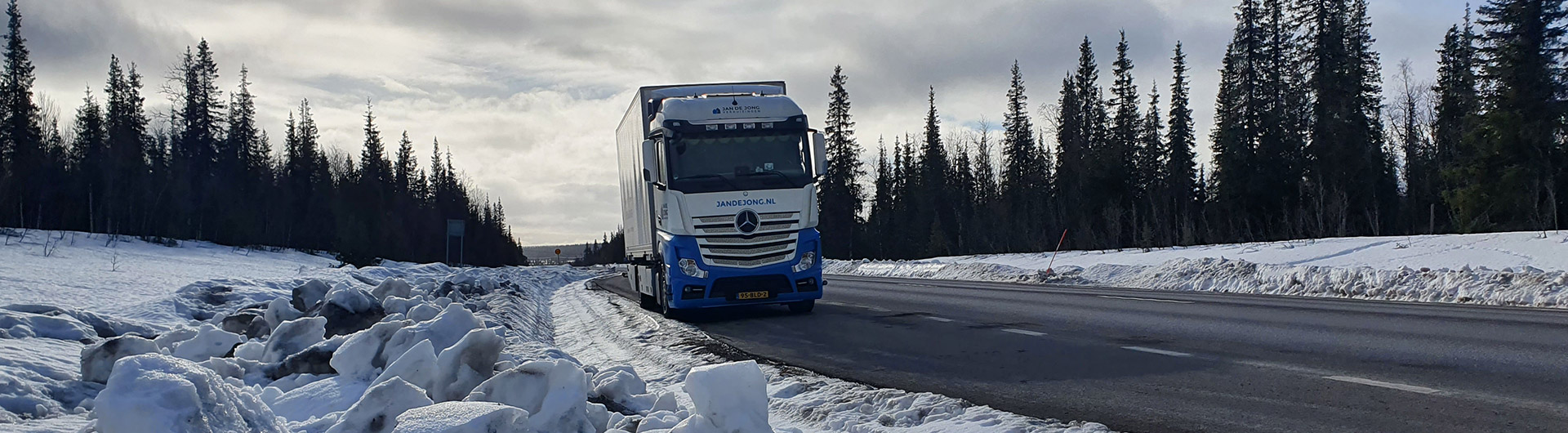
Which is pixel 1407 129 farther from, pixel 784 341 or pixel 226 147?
pixel 226 147

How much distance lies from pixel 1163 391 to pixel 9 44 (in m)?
82.2

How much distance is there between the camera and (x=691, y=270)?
1409cm

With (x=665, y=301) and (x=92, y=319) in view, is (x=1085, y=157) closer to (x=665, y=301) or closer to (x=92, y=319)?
(x=665, y=301)

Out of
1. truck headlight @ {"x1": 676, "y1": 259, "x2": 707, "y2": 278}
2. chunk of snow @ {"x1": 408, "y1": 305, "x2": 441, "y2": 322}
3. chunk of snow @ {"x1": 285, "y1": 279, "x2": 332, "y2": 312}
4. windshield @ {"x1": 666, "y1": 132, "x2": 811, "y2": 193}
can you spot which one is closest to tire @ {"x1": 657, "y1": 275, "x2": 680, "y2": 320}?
truck headlight @ {"x1": 676, "y1": 259, "x2": 707, "y2": 278}

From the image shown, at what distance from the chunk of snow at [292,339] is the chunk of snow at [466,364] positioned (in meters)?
2.18

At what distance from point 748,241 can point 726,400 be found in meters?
9.86

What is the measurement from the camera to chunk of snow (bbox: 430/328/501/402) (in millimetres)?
5466

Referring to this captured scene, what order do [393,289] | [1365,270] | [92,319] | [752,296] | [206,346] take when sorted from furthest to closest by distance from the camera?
[1365,270] → [752,296] → [393,289] → [92,319] → [206,346]

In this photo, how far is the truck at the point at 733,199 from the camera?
14031 mm

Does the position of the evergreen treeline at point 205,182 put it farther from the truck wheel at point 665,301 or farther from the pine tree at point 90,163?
the truck wheel at point 665,301

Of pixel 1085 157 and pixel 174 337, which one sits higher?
pixel 1085 157

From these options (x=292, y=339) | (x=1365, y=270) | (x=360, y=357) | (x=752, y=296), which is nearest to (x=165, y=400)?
(x=360, y=357)

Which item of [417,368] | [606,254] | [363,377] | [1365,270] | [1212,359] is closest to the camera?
[417,368]

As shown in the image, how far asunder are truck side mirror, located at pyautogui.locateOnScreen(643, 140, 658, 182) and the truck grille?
1193 millimetres
